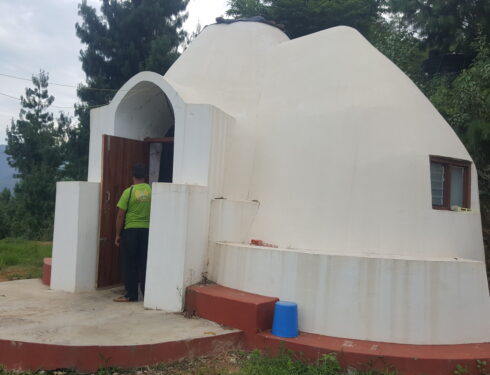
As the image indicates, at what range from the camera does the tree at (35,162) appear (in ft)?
59.2

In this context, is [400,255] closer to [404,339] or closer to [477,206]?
[404,339]

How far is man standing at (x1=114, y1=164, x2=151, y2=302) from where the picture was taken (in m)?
5.79

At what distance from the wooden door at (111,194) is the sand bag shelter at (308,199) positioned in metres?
0.02

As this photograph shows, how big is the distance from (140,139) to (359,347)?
4.44 metres

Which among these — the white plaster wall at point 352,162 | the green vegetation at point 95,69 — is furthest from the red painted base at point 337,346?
the green vegetation at point 95,69

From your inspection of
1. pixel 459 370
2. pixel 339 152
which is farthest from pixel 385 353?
pixel 339 152

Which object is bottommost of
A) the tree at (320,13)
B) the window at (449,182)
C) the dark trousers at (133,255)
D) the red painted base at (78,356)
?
Answer: the red painted base at (78,356)

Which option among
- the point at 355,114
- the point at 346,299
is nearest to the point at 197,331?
the point at 346,299

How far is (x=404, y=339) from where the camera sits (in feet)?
15.2

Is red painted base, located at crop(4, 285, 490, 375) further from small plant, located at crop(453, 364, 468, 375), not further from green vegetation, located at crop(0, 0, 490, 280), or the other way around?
green vegetation, located at crop(0, 0, 490, 280)

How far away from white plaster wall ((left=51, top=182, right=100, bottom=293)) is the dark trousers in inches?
26.3

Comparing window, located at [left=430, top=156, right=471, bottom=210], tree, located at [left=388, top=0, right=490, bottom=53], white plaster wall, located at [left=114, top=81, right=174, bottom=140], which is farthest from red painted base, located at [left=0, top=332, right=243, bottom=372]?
tree, located at [left=388, top=0, right=490, bottom=53]

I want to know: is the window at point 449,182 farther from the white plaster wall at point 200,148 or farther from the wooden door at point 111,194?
the wooden door at point 111,194

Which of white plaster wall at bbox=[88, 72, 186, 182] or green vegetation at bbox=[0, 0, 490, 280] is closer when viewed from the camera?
white plaster wall at bbox=[88, 72, 186, 182]
